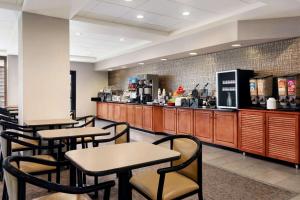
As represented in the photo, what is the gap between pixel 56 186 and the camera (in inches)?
60.3

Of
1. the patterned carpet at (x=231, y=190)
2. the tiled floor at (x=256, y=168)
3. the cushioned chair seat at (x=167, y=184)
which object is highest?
the cushioned chair seat at (x=167, y=184)

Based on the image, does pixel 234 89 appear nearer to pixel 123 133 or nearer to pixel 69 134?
pixel 123 133

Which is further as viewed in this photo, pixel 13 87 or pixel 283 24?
pixel 13 87

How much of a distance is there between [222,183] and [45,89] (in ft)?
11.6

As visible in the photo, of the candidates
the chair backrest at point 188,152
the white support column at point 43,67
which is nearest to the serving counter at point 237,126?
the chair backrest at point 188,152

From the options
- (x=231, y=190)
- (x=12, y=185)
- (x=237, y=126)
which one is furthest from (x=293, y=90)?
(x=12, y=185)

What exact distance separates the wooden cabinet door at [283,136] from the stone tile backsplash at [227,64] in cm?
114

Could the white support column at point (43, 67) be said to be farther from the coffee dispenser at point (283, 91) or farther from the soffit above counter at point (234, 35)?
the coffee dispenser at point (283, 91)

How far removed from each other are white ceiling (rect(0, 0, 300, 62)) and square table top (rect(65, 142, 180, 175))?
9.01ft

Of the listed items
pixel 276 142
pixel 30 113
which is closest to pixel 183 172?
pixel 276 142

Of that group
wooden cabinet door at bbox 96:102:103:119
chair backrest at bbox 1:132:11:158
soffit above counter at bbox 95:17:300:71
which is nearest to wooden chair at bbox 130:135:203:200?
chair backrest at bbox 1:132:11:158

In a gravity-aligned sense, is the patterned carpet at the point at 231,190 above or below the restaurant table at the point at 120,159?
below

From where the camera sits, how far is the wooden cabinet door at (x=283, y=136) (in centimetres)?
390

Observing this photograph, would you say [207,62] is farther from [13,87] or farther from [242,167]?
[13,87]
